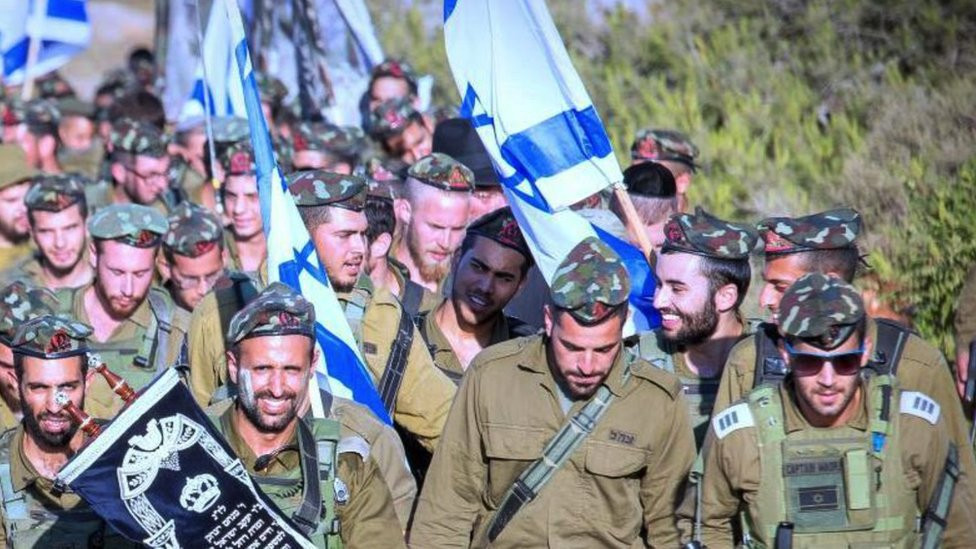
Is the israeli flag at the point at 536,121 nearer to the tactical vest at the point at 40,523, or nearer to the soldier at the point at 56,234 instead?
the tactical vest at the point at 40,523

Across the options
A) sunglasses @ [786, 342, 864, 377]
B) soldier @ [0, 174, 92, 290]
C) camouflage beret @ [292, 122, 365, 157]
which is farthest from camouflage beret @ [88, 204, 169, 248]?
sunglasses @ [786, 342, 864, 377]

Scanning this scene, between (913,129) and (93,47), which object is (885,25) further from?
(93,47)

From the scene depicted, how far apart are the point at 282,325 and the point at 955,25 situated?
33.4ft

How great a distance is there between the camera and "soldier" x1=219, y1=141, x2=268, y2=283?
11969 mm

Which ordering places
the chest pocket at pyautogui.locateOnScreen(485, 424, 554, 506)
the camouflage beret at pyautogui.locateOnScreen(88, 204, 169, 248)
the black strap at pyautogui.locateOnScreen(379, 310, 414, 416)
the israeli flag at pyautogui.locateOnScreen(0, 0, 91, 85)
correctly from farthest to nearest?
1. the israeli flag at pyautogui.locateOnScreen(0, 0, 91, 85)
2. the camouflage beret at pyautogui.locateOnScreen(88, 204, 169, 248)
3. the black strap at pyautogui.locateOnScreen(379, 310, 414, 416)
4. the chest pocket at pyautogui.locateOnScreen(485, 424, 554, 506)

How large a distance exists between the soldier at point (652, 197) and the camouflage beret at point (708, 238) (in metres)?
1.64

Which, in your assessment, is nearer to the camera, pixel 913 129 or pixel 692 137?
pixel 913 129

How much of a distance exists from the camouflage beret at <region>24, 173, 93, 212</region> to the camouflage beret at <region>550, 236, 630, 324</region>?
4.79 meters

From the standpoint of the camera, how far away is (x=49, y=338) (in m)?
7.78

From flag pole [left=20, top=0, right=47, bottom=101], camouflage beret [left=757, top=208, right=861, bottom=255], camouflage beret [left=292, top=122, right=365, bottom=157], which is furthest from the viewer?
flag pole [left=20, top=0, right=47, bottom=101]

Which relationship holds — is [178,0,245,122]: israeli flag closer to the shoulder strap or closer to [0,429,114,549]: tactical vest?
[0,429,114,549]: tactical vest

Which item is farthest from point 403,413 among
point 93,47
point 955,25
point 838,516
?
point 93,47

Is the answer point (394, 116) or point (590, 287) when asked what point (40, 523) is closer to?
point (590, 287)

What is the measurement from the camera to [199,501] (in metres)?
6.71
